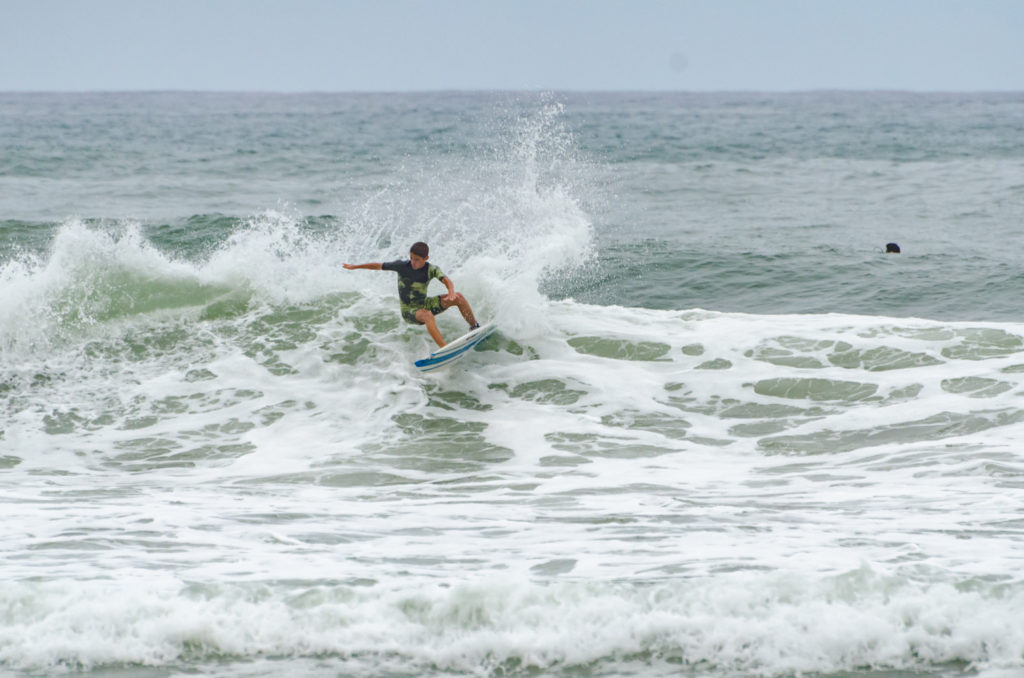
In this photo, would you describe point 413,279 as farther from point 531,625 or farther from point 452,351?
point 531,625

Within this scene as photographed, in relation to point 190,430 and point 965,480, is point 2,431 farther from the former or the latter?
point 965,480

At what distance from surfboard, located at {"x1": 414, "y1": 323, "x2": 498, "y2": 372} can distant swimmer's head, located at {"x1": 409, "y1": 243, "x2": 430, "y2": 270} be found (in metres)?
0.96

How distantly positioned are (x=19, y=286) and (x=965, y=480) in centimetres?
1111

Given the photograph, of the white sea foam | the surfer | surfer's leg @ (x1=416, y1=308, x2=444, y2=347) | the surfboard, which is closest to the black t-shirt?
the surfer

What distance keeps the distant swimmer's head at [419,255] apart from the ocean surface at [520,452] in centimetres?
118

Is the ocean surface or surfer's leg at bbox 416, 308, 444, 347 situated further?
surfer's leg at bbox 416, 308, 444, 347

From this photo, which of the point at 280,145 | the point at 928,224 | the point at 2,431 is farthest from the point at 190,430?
the point at 280,145

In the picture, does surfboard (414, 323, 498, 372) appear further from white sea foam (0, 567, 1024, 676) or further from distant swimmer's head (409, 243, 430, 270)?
white sea foam (0, 567, 1024, 676)

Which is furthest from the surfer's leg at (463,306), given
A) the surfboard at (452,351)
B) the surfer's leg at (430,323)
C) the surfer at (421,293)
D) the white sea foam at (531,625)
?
the white sea foam at (531,625)

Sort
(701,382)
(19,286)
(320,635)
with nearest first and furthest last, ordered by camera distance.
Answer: (320,635)
(701,382)
(19,286)

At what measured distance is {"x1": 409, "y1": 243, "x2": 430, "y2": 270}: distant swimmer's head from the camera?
11.8 metres

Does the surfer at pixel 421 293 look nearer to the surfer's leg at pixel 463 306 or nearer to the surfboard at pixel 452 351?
the surfer's leg at pixel 463 306

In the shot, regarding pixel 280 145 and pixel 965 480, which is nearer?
pixel 965 480

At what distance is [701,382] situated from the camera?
1159cm
